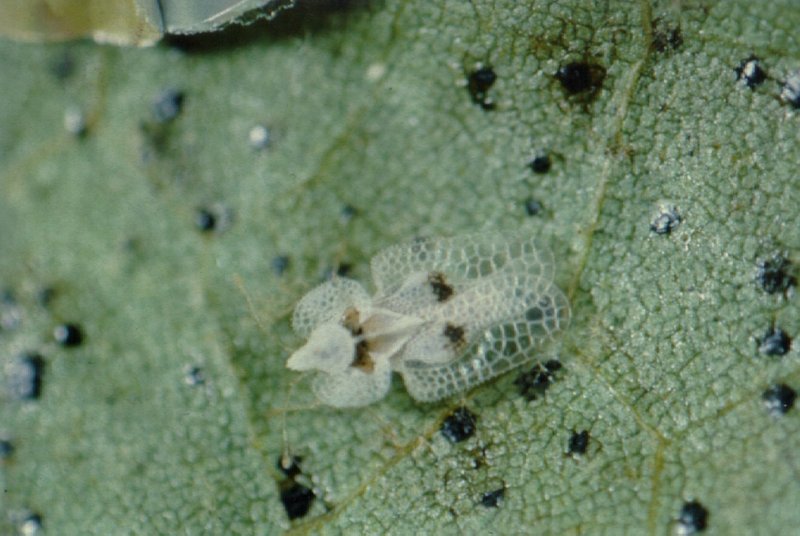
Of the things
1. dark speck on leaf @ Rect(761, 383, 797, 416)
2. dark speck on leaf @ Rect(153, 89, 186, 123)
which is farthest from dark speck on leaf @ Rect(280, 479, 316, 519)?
dark speck on leaf @ Rect(761, 383, 797, 416)

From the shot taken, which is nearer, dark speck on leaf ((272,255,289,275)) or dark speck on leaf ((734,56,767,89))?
dark speck on leaf ((734,56,767,89))

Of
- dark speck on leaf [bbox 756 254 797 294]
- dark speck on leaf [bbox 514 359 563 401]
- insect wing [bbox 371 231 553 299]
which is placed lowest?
dark speck on leaf [bbox 514 359 563 401]

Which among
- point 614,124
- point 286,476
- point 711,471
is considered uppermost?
point 614,124

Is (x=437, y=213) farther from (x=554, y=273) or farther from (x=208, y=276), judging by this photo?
(x=208, y=276)

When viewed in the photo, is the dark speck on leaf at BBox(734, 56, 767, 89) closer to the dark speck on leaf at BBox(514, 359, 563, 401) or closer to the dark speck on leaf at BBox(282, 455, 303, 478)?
the dark speck on leaf at BBox(514, 359, 563, 401)

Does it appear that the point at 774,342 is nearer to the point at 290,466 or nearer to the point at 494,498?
the point at 494,498

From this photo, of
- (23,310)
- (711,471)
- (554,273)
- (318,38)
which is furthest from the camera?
(23,310)

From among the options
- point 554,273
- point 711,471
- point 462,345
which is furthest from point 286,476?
point 711,471
